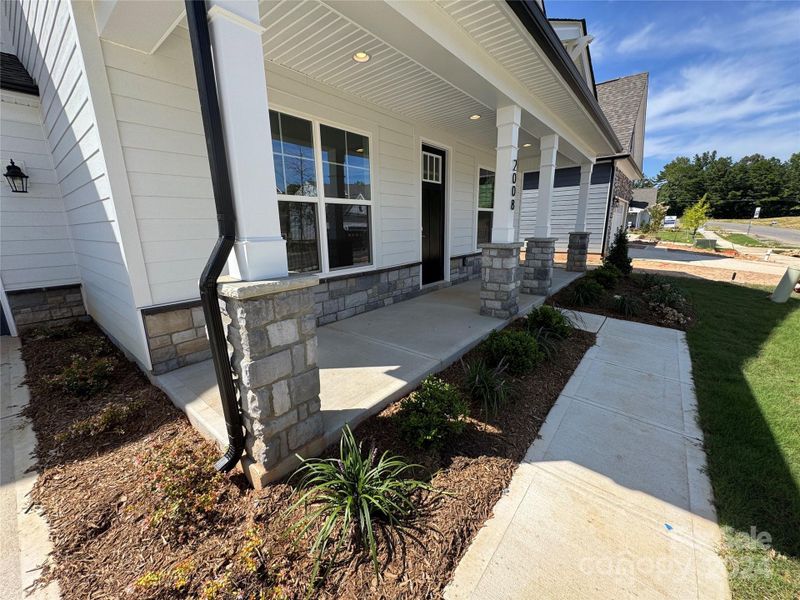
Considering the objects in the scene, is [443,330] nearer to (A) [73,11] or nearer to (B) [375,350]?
(B) [375,350]

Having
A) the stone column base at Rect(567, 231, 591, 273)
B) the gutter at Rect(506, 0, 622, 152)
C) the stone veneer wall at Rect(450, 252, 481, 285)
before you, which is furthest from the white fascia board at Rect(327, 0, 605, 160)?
the stone column base at Rect(567, 231, 591, 273)

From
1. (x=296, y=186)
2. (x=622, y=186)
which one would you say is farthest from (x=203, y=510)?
(x=622, y=186)

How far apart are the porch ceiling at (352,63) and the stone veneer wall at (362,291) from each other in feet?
7.89

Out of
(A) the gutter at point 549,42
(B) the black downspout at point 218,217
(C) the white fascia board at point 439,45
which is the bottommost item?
(B) the black downspout at point 218,217

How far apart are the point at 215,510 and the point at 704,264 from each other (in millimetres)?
A: 15206

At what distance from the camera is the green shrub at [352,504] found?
1576 mm

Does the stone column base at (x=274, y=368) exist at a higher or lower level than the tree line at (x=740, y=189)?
lower

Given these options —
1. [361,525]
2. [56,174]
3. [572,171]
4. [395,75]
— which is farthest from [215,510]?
[572,171]

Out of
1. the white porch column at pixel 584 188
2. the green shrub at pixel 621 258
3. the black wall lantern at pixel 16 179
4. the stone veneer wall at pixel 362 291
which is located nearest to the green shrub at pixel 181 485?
the stone veneer wall at pixel 362 291

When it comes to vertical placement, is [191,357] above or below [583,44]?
below

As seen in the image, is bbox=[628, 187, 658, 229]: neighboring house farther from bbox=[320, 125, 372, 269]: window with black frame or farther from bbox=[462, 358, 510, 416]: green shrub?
bbox=[462, 358, 510, 416]: green shrub

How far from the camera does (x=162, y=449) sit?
2229 mm

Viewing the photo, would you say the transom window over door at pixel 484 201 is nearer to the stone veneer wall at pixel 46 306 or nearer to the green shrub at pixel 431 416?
the green shrub at pixel 431 416

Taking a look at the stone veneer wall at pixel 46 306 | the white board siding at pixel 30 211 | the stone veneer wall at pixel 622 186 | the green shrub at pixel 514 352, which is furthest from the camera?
the stone veneer wall at pixel 622 186
